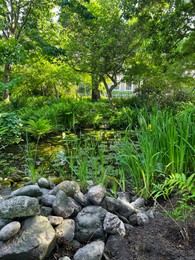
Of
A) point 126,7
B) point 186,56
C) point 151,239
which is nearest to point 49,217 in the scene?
point 151,239

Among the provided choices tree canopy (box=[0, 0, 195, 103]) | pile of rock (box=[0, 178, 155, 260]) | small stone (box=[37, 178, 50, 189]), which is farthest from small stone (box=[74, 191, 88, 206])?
tree canopy (box=[0, 0, 195, 103])

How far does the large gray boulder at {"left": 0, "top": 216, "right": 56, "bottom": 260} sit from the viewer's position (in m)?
1.27

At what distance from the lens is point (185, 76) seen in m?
7.49

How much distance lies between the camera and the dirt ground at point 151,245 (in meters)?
1.33

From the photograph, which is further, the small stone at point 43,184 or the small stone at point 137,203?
the small stone at point 43,184

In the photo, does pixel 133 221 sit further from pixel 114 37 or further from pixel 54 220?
pixel 114 37

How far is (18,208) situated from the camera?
1.38 meters

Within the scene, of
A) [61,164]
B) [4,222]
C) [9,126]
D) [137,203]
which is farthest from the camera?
[9,126]

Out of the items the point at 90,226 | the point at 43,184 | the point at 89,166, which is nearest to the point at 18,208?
the point at 90,226

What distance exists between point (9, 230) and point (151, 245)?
860 millimetres

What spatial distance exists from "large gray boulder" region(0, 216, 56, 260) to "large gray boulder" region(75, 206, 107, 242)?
0.69 ft

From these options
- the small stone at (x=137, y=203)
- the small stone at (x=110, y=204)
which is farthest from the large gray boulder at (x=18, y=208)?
the small stone at (x=137, y=203)

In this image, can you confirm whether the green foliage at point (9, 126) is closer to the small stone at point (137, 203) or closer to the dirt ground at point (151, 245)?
the small stone at point (137, 203)

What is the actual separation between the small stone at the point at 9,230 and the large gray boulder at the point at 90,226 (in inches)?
16.7
